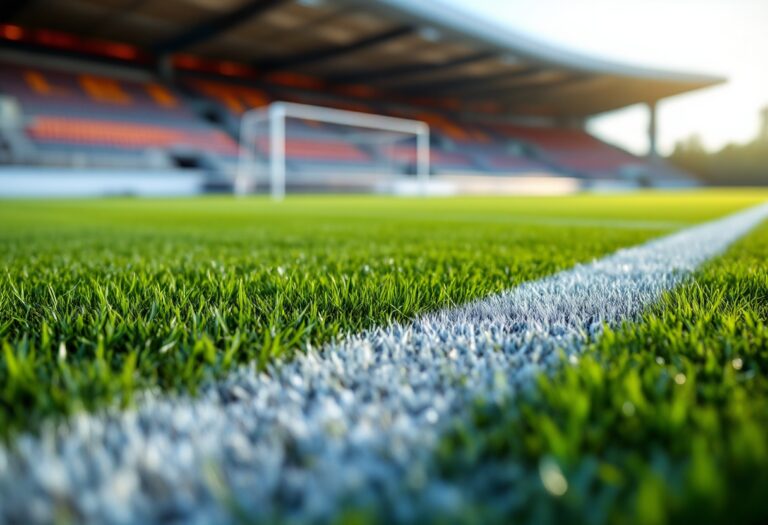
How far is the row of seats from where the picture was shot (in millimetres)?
18531

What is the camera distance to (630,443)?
1.72ft

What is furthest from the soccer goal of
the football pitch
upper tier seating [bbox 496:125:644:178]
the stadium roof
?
the football pitch

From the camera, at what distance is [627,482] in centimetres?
46

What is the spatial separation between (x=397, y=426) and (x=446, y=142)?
94.1ft

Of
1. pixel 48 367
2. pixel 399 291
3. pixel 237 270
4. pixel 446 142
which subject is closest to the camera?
pixel 48 367

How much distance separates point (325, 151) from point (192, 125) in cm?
498

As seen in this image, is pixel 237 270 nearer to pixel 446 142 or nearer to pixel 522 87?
pixel 446 142

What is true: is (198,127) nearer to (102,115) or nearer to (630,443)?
(102,115)

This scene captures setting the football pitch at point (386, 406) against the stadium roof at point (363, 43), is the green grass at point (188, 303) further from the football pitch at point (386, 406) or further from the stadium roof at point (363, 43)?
the stadium roof at point (363, 43)

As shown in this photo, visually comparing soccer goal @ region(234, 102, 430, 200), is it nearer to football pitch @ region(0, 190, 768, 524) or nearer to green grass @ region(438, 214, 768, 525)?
football pitch @ region(0, 190, 768, 524)

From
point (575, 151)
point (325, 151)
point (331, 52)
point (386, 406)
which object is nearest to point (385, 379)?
point (386, 406)

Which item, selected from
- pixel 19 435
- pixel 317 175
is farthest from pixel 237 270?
pixel 317 175

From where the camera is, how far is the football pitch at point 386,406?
0.43 meters

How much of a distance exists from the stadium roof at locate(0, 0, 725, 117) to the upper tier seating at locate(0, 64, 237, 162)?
1669 mm
